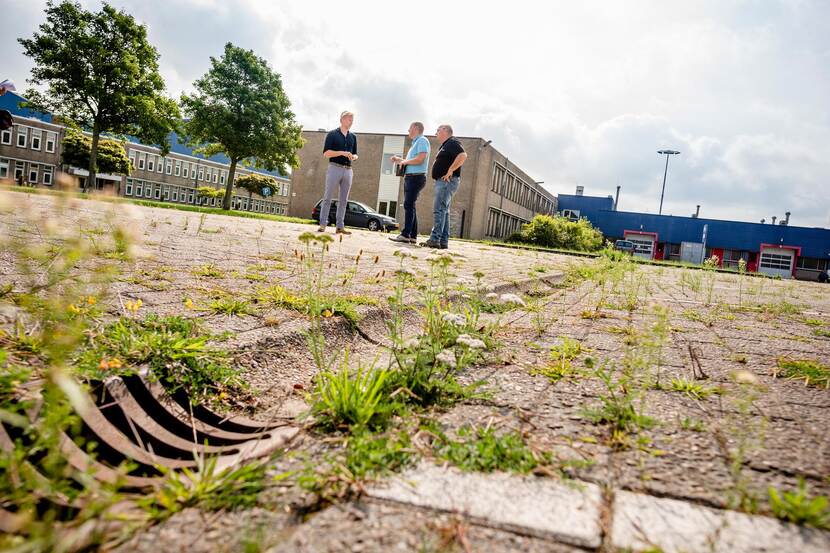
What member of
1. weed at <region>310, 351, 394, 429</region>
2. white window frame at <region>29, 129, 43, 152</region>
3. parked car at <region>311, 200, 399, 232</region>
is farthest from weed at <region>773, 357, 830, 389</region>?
white window frame at <region>29, 129, 43, 152</region>

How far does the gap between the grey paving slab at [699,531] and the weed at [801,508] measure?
0.02m

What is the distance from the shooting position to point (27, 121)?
59.3m

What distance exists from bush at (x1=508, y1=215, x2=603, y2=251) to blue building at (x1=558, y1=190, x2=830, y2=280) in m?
24.2

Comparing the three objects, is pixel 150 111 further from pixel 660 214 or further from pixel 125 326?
pixel 660 214

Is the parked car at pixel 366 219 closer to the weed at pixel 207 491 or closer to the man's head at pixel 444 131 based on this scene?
the man's head at pixel 444 131

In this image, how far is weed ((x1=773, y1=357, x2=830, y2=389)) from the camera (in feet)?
6.93

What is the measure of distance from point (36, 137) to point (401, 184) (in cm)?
5195

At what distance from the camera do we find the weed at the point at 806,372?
6.93 feet

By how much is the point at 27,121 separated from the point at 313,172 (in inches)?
1707

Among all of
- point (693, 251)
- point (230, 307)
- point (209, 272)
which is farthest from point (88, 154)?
point (693, 251)

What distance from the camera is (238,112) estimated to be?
32844 millimetres

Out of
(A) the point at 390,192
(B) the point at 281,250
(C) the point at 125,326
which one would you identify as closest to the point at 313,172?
(A) the point at 390,192

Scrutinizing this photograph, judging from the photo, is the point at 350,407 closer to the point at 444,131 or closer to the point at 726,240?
the point at 444,131

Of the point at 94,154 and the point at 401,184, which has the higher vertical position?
the point at 401,184
